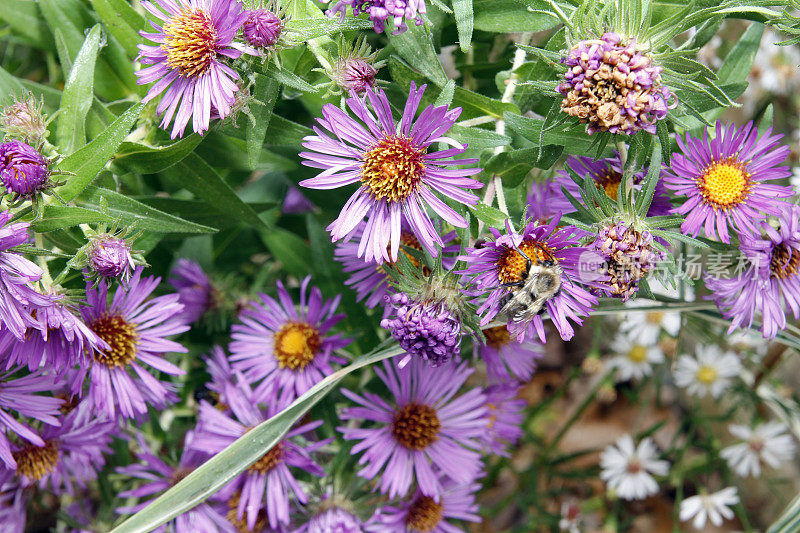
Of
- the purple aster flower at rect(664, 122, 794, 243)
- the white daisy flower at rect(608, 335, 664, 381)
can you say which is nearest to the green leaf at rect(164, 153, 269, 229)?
the purple aster flower at rect(664, 122, 794, 243)

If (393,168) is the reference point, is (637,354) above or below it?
above

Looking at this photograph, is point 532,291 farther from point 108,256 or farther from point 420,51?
point 108,256

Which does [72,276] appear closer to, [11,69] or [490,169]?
[490,169]

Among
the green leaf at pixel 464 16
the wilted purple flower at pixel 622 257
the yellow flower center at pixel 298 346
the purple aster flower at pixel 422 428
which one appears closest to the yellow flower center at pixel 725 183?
the wilted purple flower at pixel 622 257

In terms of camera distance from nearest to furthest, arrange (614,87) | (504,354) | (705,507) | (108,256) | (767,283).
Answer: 1. (614,87)
2. (108,256)
3. (767,283)
4. (504,354)
5. (705,507)

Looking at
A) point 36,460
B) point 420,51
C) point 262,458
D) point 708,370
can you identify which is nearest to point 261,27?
point 420,51

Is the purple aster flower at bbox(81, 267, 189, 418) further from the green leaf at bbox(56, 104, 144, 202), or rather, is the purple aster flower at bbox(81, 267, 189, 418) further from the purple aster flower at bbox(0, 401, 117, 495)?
the green leaf at bbox(56, 104, 144, 202)

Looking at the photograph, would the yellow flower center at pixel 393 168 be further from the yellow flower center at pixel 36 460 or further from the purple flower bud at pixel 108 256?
the yellow flower center at pixel 36 460
